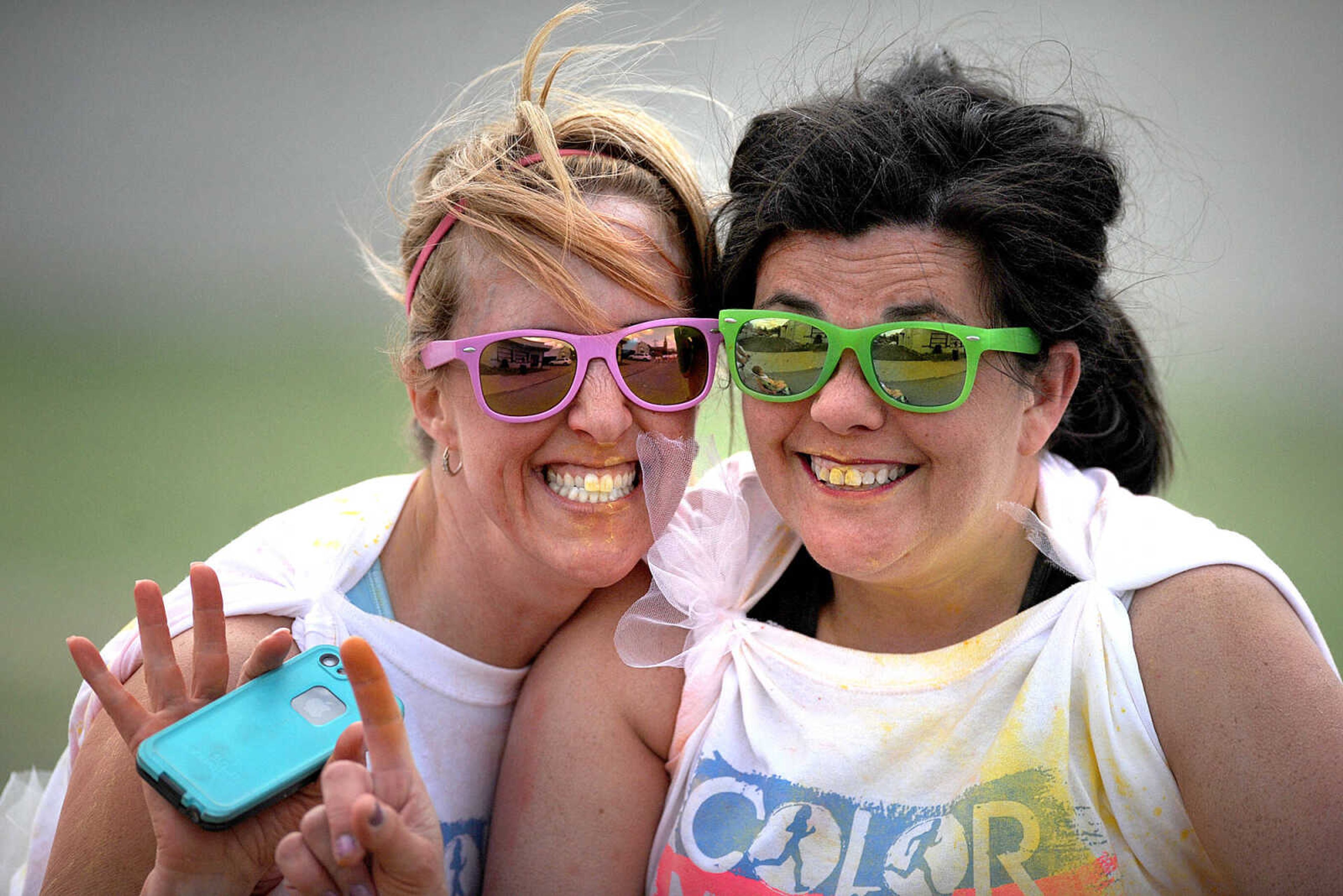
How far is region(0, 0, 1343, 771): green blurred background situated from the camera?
6.72 m

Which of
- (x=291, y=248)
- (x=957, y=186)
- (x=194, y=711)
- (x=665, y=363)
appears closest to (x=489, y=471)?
(x=665, y=363)

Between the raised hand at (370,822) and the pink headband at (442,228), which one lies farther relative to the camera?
the pink headband at (442,228)

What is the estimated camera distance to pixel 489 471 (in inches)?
91.4

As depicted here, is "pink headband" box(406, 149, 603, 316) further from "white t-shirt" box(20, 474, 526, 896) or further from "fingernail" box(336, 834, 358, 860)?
"fingernail" box(336, 834, 358, 860)

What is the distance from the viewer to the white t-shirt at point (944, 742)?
6.49 ft

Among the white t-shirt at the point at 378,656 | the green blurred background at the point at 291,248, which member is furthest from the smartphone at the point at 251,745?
the green blurred background at the point at 291,248

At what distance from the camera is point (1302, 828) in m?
1.76

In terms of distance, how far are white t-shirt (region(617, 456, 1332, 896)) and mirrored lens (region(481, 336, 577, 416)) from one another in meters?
0.39

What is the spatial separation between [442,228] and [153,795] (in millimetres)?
1269

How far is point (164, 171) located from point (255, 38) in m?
1.23

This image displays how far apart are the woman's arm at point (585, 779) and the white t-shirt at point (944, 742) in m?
0.05

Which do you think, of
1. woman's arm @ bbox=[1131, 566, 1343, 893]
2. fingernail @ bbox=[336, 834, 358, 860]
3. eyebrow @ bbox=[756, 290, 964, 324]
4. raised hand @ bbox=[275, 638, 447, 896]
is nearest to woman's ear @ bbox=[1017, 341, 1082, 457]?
eyebrow @ bbox=[756, 290, 964, 324]

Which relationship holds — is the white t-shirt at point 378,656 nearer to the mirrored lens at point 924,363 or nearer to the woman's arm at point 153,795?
the woman's arm at point 153,795

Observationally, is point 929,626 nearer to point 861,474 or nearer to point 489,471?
point 861,474
